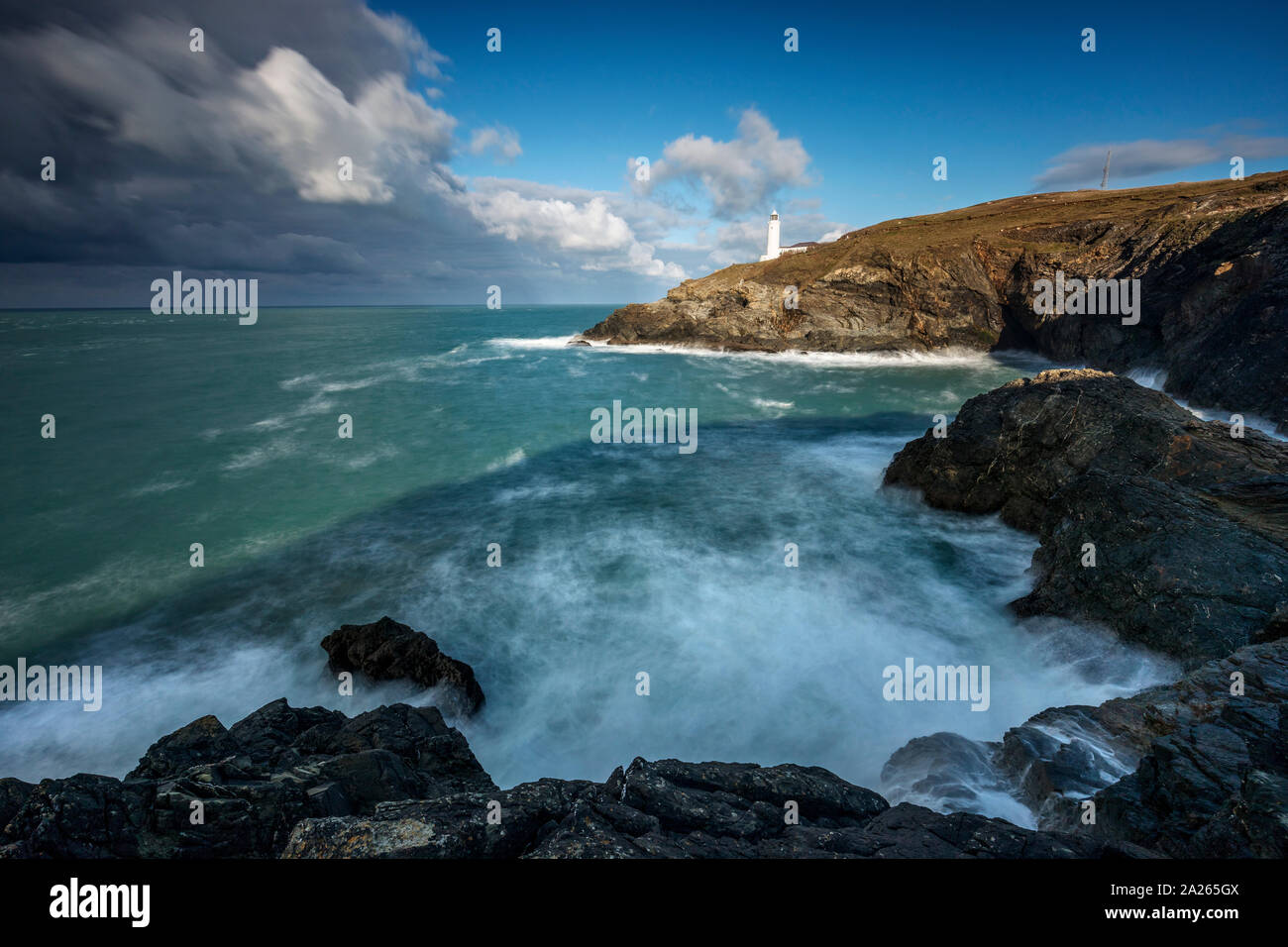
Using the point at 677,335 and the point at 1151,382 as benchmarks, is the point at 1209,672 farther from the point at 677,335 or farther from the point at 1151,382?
the point at 677,335

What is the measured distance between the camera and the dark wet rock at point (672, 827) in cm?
490

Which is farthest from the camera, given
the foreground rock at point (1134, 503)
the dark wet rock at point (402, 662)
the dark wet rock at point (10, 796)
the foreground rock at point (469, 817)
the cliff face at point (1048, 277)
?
the cliff face at point (1048, 277)

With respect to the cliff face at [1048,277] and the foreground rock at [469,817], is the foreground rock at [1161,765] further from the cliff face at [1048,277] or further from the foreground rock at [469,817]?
the cliff face at [1048,277]

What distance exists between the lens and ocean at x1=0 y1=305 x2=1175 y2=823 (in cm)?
1130

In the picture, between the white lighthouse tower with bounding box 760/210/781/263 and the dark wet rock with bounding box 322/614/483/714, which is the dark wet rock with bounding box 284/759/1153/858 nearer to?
the dark wet rock with bounding box 322/614/483/714

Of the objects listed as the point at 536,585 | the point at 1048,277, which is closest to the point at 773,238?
the point at 1048,277

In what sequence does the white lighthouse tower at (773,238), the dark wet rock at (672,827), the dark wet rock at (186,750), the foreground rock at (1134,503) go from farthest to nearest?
the white lighthouse tower at (773,238)
the foreground rock at (1134,503)
the dark wet rock at (186,750)
the dark wet rock at (672,827)

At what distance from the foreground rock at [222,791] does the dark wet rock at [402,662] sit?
→ 10.2 ft

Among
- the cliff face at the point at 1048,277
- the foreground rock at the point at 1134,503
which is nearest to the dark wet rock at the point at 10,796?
the foreground rock at the point at 1134,503

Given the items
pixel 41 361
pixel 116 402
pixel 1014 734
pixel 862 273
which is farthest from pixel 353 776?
pixel 41 361

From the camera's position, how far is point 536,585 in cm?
1706

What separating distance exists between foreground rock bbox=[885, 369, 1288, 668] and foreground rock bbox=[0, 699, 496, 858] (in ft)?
42.2

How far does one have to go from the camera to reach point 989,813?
279 inches
